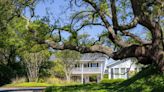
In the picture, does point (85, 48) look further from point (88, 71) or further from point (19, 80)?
point (88, 71)

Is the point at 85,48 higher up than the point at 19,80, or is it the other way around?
the point at 85,48

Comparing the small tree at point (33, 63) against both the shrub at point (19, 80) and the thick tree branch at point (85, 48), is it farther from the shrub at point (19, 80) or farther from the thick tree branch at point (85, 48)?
A: the thick tree branch at point (85, 48)

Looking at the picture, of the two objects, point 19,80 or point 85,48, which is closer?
point 85,48

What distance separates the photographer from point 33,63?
208 ft

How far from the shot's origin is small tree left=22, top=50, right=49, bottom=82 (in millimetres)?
62781

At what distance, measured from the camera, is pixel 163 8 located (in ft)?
65.7

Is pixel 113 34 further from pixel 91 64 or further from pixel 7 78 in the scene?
pixel 91 64

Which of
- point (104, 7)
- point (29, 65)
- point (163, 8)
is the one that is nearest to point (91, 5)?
point (104, 7)

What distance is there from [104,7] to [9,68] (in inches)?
1701

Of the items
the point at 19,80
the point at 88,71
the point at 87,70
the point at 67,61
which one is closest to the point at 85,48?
the point at 19,80

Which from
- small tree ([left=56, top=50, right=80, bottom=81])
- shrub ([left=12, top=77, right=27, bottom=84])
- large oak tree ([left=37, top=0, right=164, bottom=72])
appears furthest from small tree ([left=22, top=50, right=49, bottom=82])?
large oak tree ([left=37, top=0, right=164, bottom=72])

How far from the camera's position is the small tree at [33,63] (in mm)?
62781

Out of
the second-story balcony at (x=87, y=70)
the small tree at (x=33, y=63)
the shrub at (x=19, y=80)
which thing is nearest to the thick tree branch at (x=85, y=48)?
the small tree at (x=33, y=63)

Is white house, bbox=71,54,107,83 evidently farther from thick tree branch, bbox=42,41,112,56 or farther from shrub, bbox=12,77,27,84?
thick tree branch, bbox=42,41,112,56
